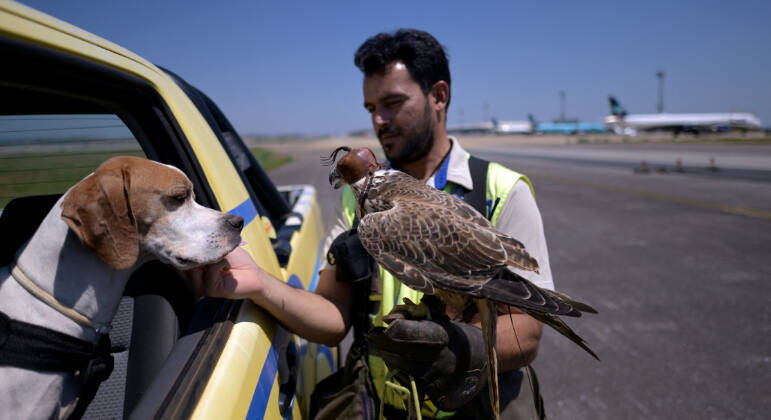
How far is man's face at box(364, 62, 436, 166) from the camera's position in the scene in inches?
95.6

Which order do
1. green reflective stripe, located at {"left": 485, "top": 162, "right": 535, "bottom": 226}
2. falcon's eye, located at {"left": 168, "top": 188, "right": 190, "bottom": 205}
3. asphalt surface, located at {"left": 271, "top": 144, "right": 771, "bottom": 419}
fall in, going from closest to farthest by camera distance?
falcon's eye, located at {"left": 168, "top": 188, "right": 190, "bottom": 205}
green reflective stripe, located at {"left": 485, "top": 162, "right": 535, "bottom": 226}
asphalt surface, located at {"left": 271, "top": 144, "right": 771, "bottom": 419}

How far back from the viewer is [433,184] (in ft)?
8.24

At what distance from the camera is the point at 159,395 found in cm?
123

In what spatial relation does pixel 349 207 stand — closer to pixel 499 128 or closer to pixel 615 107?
pixel 615 107

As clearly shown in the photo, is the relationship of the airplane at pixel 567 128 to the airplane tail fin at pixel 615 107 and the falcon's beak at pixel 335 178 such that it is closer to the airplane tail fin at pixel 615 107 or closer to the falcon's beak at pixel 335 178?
the airplane tail fin at pixel 615 107

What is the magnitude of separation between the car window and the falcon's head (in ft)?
2.89

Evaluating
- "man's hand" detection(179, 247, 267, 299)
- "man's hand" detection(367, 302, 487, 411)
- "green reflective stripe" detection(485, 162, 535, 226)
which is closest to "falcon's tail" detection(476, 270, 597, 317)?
→ "man's hand" detection(367, 302, 487, 411)

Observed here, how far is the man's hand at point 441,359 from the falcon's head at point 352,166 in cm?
69

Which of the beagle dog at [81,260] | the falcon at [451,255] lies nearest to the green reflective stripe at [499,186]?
the falcon at [451,255]

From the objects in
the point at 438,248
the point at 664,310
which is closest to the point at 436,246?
the point at 438,248

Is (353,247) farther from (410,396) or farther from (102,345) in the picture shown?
(102,345)

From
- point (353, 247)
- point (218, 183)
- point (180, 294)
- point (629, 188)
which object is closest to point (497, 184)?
point (353, 247)

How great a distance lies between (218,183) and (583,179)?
61.2 ft

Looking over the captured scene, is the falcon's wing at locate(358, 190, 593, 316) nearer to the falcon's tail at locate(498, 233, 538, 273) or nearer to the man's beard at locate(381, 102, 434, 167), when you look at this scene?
the falcon's tail at locate(498, 233, 538, 273)
